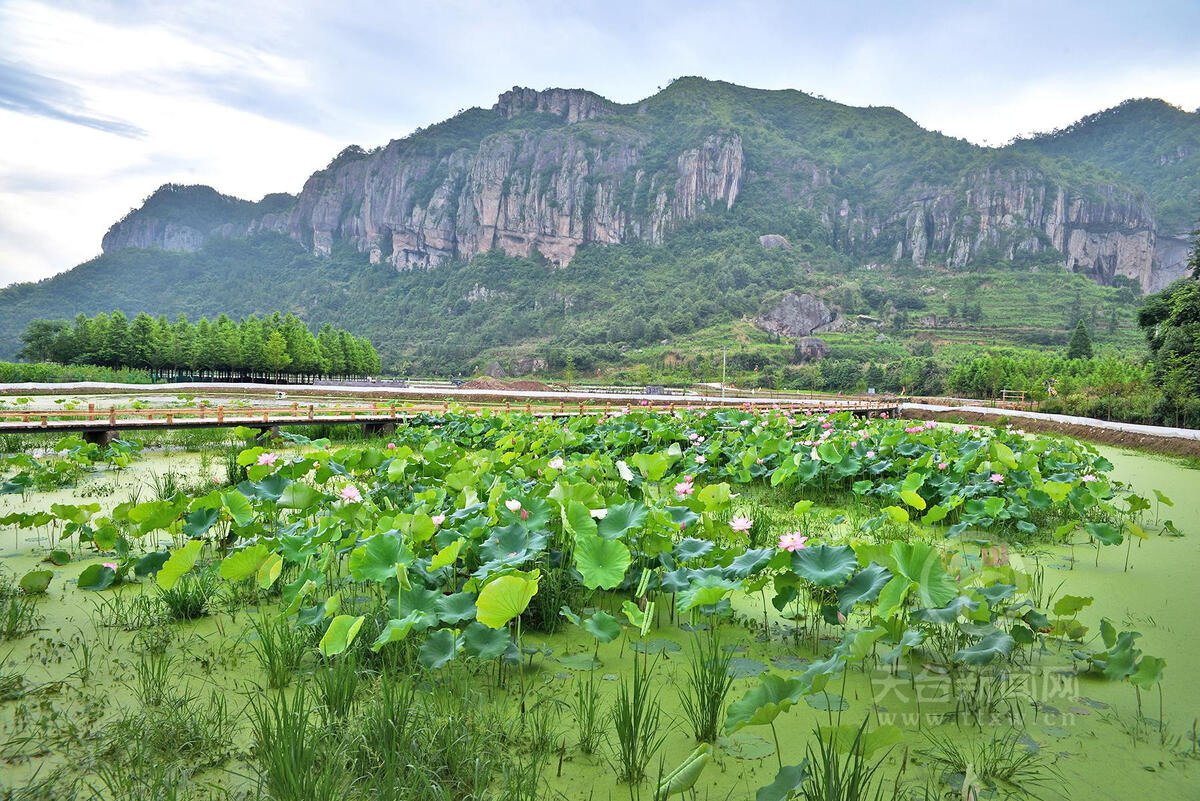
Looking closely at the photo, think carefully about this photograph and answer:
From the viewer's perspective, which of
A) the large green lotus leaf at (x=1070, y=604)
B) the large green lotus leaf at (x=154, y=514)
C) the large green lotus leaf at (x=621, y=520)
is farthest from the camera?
the large green lotus leaf at (x=154, y=514)

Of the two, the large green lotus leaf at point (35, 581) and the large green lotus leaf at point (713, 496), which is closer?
the large green lotus leaf at point (35, 581)

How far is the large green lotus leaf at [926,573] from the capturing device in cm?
234

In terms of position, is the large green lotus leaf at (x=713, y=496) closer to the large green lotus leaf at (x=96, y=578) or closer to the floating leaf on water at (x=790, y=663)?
the floating leaf on water at (x=790, y=663)

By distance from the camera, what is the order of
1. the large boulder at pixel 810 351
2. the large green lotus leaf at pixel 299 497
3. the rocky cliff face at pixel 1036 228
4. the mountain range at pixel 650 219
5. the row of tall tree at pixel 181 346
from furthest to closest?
the rocky cliff face at pixel 1036 228 < the mountain range at pixel 650 219 < the large boulder at pixel 810 351 < the row of tall tree at pixel 181 346 < the large green lotus leaf at pixel 299 497

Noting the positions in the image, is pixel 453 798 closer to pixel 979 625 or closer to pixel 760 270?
pixel 979 625

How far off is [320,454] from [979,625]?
478 cm

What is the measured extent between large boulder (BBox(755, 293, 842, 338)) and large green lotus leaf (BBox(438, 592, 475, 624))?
285 feet

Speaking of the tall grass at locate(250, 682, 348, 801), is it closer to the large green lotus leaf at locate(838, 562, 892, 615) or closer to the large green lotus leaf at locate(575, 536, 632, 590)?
the large green lotus leaf at locate(575, 536, 632, 590)

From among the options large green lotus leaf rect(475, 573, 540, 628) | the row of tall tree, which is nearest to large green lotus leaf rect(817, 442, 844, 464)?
large green lotus leaf rect(475, 573, 540, 628)

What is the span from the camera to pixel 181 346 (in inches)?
1682

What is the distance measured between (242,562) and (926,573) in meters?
3.10

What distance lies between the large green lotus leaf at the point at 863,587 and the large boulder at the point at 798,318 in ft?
283

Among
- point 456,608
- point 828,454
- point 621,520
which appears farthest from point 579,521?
point 828,454

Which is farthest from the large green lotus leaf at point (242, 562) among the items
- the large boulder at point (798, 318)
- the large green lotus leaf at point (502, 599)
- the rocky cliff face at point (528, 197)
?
the rocky cliff face at point (528, 197)
